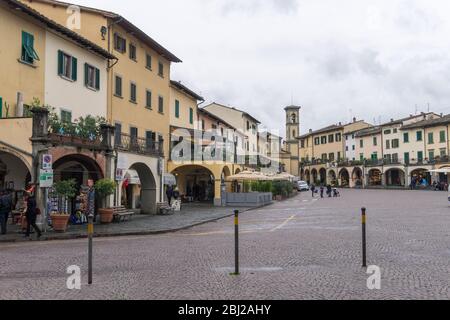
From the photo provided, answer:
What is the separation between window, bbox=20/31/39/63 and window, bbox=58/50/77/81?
1.94 meters

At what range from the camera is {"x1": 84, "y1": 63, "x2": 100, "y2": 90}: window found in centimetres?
2480

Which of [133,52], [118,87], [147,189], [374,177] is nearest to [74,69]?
[118,87]

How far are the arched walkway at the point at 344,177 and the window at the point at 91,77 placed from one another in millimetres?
68760

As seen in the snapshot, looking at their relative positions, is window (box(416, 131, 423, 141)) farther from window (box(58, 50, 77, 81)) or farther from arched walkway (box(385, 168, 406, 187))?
window (box(58, 50, 77, 81))

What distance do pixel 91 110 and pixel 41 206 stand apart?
9.86 m

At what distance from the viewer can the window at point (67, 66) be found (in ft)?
73.8

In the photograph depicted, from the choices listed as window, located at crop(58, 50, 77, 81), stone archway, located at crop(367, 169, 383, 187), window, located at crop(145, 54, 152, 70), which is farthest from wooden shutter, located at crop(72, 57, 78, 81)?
stone archway, located at crop(367, 169, 383, 187)

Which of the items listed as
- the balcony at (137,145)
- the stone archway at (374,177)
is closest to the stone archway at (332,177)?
the stone archway at (374,177)

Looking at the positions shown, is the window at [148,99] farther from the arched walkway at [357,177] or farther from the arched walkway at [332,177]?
the arched walkway at [332,177]
